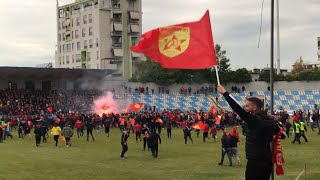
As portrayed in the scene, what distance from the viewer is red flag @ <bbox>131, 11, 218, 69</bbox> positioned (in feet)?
33.8

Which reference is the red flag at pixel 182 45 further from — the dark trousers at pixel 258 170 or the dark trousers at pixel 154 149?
the dark trousers at pixel 154 149

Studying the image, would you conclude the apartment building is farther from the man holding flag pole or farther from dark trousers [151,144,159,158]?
the man holding flag pole

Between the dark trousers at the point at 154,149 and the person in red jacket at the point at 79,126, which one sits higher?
the person in red jacket at the point at 79,126

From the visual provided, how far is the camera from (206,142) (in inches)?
1342

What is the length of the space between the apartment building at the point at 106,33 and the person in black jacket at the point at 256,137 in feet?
271

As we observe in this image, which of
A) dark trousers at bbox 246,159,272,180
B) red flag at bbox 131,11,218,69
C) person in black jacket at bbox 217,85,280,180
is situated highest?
red flag at bbox 131,11,218,69

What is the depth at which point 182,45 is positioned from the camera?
1093 cm

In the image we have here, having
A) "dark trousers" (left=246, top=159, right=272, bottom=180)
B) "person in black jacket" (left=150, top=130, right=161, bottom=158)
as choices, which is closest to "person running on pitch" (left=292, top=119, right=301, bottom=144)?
"person in black jacket" (left=150, top=130, right=161, bottom=158)

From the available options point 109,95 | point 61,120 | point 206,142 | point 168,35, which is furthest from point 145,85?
point 168,35

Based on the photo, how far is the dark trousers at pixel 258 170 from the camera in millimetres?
6496

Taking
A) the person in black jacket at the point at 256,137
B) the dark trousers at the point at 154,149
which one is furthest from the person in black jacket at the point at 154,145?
the person in black jacket at the point at 256,137

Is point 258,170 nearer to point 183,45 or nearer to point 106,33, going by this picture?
point 183,45

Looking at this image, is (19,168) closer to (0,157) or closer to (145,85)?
(0,157)

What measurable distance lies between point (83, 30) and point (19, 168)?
76106mm
